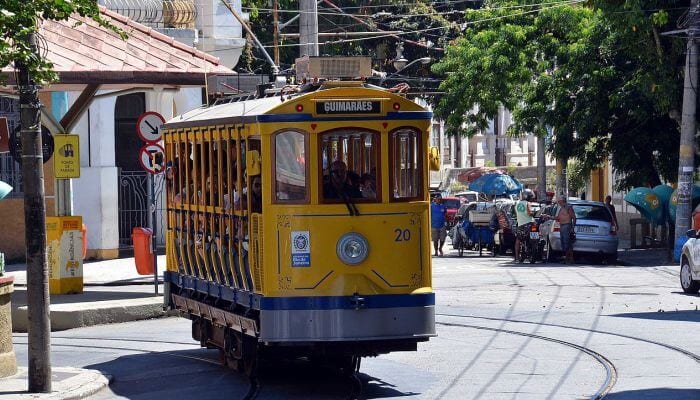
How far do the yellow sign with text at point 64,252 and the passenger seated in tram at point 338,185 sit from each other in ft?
35.1

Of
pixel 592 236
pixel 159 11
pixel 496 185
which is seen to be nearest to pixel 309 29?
pixel 592 236

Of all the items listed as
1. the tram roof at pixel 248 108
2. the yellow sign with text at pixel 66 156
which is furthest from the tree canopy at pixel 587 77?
the tram roof at pixel 248 108

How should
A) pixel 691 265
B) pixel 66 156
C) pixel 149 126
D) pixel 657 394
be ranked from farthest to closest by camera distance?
pixel 149 126
pixel 691 265
pixel 66 156
pixel 657 394

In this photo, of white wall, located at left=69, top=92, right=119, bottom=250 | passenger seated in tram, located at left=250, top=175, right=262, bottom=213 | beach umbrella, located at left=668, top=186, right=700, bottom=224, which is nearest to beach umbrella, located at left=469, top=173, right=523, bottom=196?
beach umbrella, located at left=668, top=186, right=700, bottom=224

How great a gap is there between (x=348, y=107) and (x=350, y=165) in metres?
0.57

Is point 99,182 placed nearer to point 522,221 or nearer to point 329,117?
point 522,221

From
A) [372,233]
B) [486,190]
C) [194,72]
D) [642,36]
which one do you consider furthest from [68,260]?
[486,190]

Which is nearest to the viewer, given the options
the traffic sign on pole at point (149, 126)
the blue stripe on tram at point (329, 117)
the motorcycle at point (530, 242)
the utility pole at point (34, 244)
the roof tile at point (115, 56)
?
the blue stripe on tram at point (329, 117)

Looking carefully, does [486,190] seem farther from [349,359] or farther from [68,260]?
[349,359]

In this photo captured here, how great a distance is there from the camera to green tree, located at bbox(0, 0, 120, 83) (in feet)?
41.2

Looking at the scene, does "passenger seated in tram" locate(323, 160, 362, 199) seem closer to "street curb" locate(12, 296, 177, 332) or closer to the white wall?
"street curb" locate(12, 296, 177, 332)

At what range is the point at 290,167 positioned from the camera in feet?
43.4

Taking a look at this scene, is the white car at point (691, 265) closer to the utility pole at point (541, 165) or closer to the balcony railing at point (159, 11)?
the balcony railing at point (159, 11)

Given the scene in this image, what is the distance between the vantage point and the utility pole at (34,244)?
13492 mm
